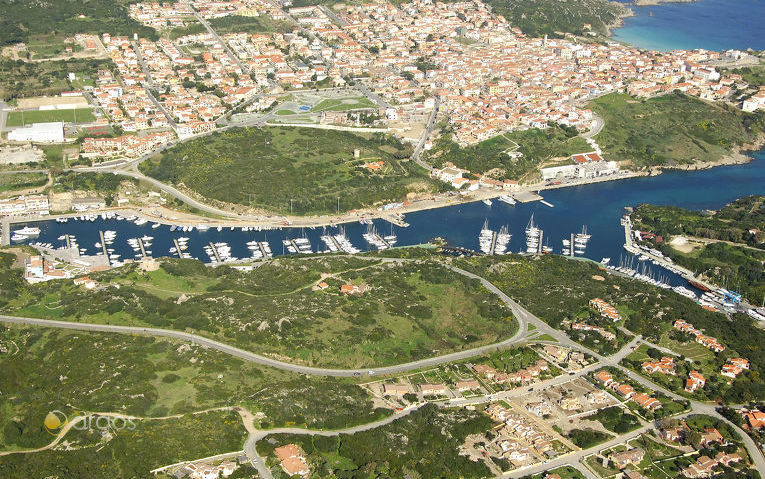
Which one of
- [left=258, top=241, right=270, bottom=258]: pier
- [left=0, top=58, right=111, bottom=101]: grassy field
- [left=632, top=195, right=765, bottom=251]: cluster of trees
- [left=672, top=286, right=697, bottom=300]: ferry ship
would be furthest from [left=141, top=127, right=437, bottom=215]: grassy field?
[left=672, top=286, right=697, bottom=300]: ferry ship

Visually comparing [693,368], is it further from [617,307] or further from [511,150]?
[511,150]

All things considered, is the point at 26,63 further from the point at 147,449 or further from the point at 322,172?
the point at 147,449

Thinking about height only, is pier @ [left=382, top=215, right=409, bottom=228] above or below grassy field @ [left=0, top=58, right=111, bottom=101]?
below

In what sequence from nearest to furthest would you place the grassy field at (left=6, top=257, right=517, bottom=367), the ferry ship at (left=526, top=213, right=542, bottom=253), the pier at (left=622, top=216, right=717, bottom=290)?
the grassy field at (left=6, top=257, right=517, bottom=367)
the pier at (left=622, top=216, right=717, bottom=290)
the ferry ship at (left=526, top=213, right=542, bottom=253)

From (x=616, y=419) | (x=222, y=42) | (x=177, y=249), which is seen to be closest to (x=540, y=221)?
(x=177, y=249)

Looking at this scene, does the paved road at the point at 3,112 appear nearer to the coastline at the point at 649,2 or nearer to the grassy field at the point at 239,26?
the grassy field at the point at 239,26

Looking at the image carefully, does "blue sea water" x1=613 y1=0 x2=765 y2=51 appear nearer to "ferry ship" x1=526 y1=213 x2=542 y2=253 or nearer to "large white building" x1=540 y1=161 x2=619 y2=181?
"large white building" x1=540 y1=161 x2=619 y2=181
